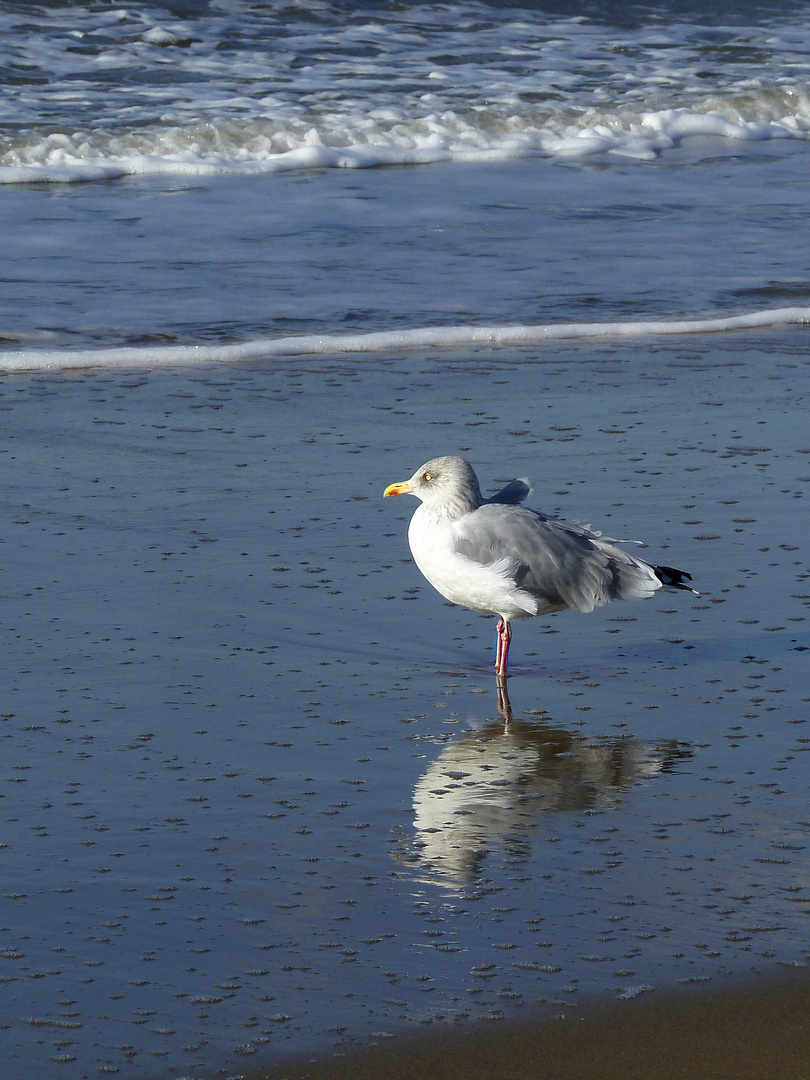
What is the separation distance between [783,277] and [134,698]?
6.71 meters

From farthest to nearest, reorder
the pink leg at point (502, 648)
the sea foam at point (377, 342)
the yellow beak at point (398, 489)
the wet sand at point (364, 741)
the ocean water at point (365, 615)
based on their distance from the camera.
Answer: the sea foam at point (377, 342)
the yellow beak at point (398, 489)
the pink leg at point (502, 648)
the ocean water at point (365, 615)
the wet sand at point (364, 741)

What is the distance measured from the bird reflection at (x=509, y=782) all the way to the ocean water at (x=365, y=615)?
1 centimetres

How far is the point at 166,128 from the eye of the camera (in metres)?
14.0

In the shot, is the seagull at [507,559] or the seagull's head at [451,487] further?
the seagull's head at [451,487]

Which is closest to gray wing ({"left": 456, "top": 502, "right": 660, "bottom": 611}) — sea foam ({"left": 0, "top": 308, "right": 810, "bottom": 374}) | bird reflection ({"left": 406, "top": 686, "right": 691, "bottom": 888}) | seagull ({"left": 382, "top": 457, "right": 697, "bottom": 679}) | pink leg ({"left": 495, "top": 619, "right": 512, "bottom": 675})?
seagull ({"left": 382, "top": 457, "right": 697, "bottom": 679})

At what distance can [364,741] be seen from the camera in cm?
404

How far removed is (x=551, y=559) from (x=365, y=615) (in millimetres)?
639

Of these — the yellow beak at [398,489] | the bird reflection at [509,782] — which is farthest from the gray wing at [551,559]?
the bird reflection at [509,782]

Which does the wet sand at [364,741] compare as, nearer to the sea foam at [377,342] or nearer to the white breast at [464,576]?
the white breast at [464,576]

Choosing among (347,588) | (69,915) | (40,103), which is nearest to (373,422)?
(347,588)

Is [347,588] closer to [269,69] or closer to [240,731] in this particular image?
[240,731]

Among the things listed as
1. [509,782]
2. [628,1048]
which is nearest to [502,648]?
[509,782]

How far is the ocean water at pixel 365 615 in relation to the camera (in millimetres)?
2980

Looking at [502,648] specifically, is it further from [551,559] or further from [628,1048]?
[628,1048]
